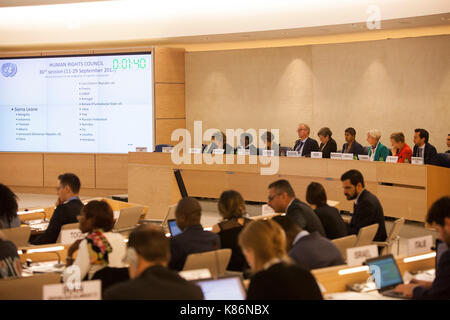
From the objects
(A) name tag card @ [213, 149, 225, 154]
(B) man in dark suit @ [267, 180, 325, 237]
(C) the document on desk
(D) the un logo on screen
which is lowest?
(C) the document on desk

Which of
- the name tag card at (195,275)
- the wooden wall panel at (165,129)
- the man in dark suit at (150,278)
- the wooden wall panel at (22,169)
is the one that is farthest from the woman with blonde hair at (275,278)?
the wooden wall panel at (22,169)

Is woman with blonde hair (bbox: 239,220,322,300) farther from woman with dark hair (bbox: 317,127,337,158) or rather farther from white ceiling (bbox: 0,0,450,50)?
white ceiling (bbox: 0,0,450,50)

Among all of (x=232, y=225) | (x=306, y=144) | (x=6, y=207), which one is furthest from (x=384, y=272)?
(x=306, y=144)

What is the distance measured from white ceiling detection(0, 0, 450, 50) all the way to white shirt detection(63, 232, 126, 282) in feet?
23.3

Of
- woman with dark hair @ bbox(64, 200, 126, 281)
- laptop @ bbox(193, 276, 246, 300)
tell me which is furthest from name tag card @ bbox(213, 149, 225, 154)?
laptop @ bbox(193, 276, 246, 300)

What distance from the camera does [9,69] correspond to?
1312 centimetres

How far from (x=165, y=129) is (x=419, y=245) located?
8524 millimetres

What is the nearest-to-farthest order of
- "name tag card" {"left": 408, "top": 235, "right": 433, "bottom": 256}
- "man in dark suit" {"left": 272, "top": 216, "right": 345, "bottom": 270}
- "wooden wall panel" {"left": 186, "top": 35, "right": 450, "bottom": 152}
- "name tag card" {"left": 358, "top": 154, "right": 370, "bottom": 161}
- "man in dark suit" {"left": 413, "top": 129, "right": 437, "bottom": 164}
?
"man in dark suit" {"left": 272, "top": 216, "right": 345, "bottom": 270}
"name tag card" {"left": 408, "top": 235, "right": 433, "bottom": 256}
"man in dark suit" {"left": 413, "top": 129, "right": 437, "bottom": 164}
"name tag card" {"left": 358, "top": 154, "right": 370, "bottom": 161}
"wooden wall panel" {"left": 186, "top": 35, "right": 450, "bottom": 152}

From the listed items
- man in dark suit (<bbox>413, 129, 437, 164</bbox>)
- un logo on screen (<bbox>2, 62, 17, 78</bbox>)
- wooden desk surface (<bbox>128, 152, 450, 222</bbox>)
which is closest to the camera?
wooden desk surface (<bbox>128, 152, 450, 222</bbox>)

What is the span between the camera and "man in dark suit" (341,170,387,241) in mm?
5977

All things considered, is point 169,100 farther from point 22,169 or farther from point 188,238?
point 188,238
